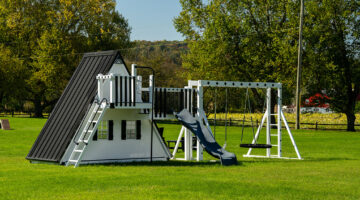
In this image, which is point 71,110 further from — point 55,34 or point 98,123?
point 55,34

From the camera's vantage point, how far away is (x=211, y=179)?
15.5 m

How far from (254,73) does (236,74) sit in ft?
5.67

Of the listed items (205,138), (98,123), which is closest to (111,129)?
(98,123)

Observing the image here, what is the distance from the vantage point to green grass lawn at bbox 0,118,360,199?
12895 millimetres

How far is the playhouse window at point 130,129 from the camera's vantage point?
20.6 m

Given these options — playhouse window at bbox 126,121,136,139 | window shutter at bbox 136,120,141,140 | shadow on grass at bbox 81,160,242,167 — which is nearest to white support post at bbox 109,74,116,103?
playhouse window at bbox 126,121,136,139

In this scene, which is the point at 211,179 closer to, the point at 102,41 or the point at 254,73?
the point at 254,73

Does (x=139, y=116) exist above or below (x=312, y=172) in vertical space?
above

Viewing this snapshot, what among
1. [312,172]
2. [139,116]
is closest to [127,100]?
A: [139,116]

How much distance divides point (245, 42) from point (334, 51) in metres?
8.11

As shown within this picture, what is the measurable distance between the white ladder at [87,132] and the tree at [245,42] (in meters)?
34.9

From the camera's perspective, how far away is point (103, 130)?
2003cm

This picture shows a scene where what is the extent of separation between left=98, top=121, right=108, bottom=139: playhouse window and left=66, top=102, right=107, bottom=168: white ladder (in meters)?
0.25

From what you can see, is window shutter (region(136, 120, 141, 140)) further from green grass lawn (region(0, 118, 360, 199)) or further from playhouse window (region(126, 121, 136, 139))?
green grass lawn (region(0, 118, 360, 199))
